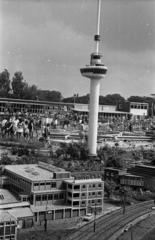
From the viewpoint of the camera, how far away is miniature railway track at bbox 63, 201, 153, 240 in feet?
20.9

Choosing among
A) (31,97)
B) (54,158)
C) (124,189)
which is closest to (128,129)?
(31,97)

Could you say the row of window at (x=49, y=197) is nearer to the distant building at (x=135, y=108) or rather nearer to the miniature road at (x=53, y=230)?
the miniature road at (x=53, y=230)

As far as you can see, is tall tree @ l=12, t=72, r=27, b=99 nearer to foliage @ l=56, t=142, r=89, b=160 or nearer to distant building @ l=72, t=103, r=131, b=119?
distant building @ l=72, t=103, r=131, b=119

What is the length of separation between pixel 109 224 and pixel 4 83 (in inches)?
694

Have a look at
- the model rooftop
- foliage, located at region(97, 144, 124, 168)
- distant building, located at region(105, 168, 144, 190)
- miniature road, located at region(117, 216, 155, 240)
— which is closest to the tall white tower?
foliage, located at region(97, 144, 124, 168)

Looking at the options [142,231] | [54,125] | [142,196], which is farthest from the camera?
[54,125]

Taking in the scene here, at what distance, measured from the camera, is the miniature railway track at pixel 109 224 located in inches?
251

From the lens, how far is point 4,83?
2352 cm

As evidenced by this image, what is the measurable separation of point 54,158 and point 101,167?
1707 mm

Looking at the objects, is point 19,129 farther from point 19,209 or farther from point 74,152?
point 19,209

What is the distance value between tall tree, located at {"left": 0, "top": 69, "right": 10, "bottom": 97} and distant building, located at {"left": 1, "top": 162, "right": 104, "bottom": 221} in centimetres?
1521

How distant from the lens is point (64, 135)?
17.9 meters

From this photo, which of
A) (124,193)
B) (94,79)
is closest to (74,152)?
(94,79)

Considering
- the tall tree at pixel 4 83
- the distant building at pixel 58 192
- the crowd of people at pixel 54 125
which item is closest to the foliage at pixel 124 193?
the distant building at pixel 58 192
